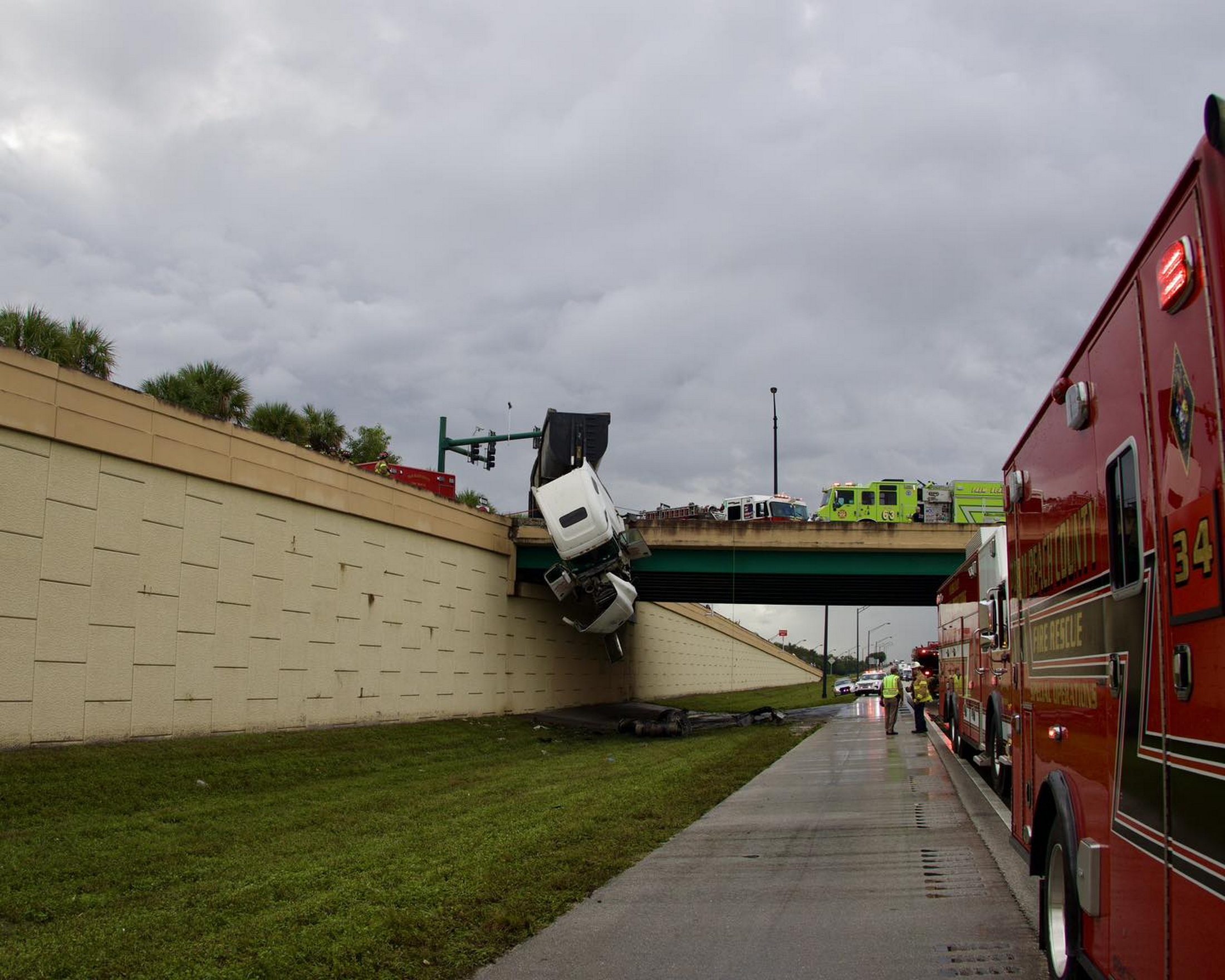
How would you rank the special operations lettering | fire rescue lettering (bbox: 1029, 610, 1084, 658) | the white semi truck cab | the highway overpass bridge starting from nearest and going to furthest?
the special operations lettering, fire rescue lettering (bbox: 1029, 610, 1084, 658), the white semi truck cab, the highway overpass bridge

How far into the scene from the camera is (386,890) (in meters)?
8.21

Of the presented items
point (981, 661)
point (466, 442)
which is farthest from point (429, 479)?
point (981, 661)

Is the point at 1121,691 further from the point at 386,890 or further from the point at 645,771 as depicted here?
the point at 645,771

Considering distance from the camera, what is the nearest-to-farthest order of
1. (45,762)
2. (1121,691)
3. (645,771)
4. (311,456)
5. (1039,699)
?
(1121,691), (1039,699), (45,762), (645,771), (311,456)

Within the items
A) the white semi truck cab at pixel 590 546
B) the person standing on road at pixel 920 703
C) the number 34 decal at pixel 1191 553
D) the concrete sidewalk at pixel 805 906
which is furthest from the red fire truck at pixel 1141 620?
the white semi truck cab at pixel 590 546

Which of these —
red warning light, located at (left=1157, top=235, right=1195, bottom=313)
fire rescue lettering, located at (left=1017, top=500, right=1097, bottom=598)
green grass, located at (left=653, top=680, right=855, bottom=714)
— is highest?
red warning light, located at (left=1157, top=235, right=1195, bottom=313)

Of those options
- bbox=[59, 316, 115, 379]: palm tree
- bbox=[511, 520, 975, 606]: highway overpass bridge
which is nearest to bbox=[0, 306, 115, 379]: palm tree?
bbox=[59, 316, 115, 379]: palm tree

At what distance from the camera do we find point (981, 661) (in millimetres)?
16094

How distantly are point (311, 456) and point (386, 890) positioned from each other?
16.3 m

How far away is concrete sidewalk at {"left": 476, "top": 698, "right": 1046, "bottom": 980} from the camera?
21.6 ft

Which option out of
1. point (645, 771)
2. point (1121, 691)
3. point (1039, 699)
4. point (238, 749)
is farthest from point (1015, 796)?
point (238, 749)

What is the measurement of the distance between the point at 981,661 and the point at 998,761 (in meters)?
2.64

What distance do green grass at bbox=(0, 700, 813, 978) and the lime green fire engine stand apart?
21605 millimetres

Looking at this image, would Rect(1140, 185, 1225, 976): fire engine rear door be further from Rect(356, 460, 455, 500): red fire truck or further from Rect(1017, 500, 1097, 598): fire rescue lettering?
Rect(356, 460, 455, 500): red fire truck
